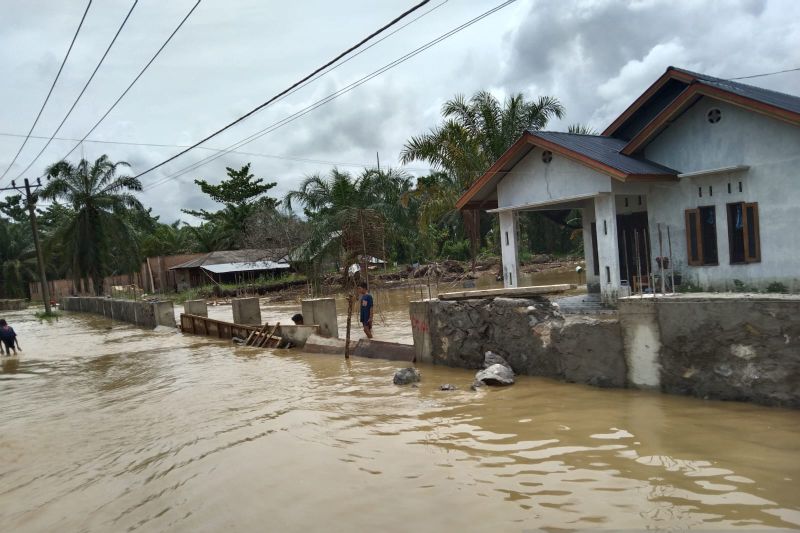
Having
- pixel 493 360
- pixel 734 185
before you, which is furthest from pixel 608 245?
pixel 493 360

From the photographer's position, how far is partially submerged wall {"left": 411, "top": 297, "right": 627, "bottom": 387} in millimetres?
8977

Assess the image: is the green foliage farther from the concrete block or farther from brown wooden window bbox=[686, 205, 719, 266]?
the concrete block

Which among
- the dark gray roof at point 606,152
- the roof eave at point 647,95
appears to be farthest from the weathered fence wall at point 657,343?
the roof eave at point 647,95

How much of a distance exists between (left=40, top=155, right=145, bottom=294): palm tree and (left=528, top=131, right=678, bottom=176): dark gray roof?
1176 inches

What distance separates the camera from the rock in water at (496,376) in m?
9.66

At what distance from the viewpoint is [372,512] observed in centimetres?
556

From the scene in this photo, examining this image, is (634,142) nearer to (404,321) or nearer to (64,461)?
(404,321)

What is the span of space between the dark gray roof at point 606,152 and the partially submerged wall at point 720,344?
5.68 metres

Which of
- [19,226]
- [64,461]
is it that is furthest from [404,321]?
[19,226]

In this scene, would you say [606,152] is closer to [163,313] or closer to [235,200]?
[163,313]

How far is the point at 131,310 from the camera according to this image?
3075 centimetres

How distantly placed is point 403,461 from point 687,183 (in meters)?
10.4

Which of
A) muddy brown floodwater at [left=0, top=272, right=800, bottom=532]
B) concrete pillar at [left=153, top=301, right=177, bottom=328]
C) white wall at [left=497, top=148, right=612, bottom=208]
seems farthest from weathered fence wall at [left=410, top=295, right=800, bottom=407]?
concrete pillar at [left=153, top=301, right=177, bottom=328]

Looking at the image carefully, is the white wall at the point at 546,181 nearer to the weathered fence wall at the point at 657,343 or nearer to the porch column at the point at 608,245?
the porch column at the point at 608,245
